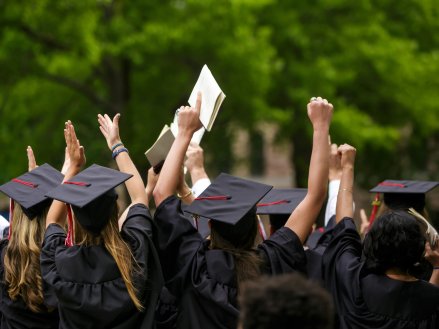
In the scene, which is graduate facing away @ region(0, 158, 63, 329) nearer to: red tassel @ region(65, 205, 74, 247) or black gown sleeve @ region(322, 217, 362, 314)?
red tassel @ region(65, 205, 74, 247)

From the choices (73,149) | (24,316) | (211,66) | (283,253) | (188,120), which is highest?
(211,66)

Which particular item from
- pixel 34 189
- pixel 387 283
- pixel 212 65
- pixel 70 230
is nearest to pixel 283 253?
pixel 387 283

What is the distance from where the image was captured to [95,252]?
364 centimetres

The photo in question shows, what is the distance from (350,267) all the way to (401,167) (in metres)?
19.1

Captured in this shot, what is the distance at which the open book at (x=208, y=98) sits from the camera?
4.13 m

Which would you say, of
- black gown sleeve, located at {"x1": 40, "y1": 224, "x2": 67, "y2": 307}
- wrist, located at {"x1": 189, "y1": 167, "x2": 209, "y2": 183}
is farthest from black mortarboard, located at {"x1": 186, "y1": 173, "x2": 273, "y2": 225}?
wrist, located at {"x1": 189, "y1": 167, "x2": 209, "y2": 183}

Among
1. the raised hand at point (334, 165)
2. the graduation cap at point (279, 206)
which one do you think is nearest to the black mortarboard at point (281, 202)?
the graduation cap at point (279, 206)

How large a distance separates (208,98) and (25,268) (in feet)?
4.60

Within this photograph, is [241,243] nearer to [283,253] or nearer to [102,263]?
[283,253]

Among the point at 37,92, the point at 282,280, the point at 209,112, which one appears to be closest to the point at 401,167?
the point at 37,92

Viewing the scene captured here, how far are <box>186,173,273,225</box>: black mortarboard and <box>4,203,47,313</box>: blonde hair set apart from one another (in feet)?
3.27

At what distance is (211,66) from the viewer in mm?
15023

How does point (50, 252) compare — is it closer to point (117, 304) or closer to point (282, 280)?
point (117, 304)

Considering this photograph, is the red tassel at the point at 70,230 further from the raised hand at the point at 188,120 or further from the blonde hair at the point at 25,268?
the raised hand at the point at 188,120
